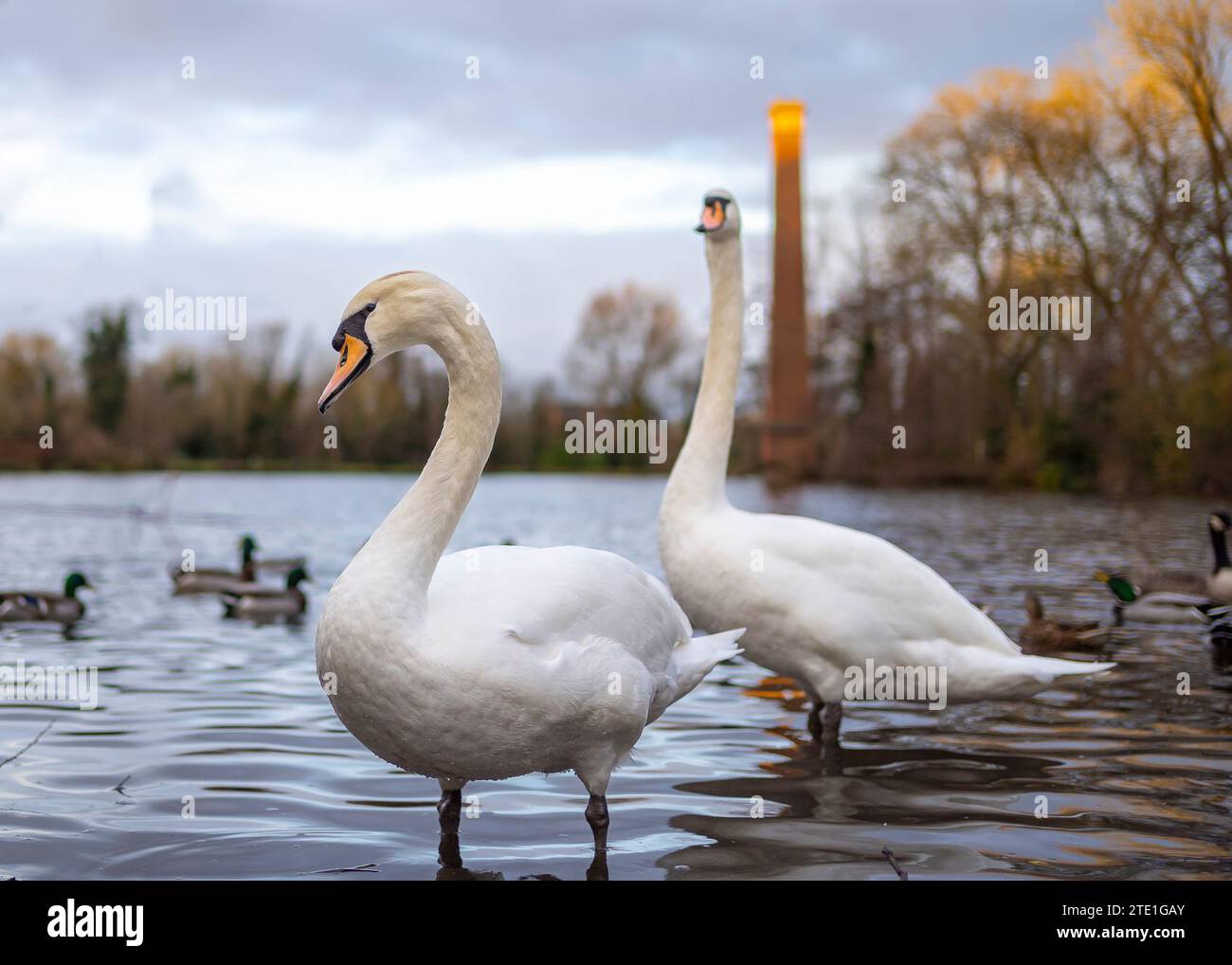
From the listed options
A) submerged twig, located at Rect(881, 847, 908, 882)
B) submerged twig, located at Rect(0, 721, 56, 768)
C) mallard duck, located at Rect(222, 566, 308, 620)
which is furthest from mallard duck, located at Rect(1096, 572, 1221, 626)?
submerged twig, located at Rect(0, 721, 56, 768)

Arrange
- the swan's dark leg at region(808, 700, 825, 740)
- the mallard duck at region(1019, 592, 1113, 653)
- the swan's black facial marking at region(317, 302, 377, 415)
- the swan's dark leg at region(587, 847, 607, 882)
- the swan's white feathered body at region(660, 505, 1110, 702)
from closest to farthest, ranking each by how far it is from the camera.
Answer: the swan's black facial marking at region(317, 302, 377, 415) < the swan's dark leg at region(587, 847, 607, 882) < the swan's white feathered body at region(660, 505, 1110, 702) < the swan's dark leg at region(808, 700, 825, 740) < the mallard duck at region(1019, 592, 1113, 653)

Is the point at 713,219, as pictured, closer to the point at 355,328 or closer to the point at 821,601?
the point at 821,601

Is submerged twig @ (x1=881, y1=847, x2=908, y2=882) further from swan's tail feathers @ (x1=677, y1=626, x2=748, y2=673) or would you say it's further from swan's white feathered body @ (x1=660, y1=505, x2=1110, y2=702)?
swan's white feathered body @ (x1=660, y1=505, x2=1110, y2=702)

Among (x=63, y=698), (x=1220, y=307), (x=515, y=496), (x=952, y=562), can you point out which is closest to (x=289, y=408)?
(x=515, y=496)

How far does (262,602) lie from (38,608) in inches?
75.9

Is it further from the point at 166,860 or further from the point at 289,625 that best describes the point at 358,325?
the point at 289,625

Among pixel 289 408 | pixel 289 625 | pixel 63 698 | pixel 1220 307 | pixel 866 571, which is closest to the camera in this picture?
pixel 866 571

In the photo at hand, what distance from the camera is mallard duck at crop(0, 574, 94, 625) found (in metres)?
10.8

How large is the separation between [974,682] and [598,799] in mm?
2301

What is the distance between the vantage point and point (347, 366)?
362 cm

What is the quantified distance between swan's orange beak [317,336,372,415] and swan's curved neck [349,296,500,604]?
10.2 inches

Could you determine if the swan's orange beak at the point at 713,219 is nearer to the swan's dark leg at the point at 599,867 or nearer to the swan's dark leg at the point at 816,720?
the swan's dark leg at the point at 816,720

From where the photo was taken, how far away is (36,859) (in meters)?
4.21

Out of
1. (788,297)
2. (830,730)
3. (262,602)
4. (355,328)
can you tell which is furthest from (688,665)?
(788,297)
